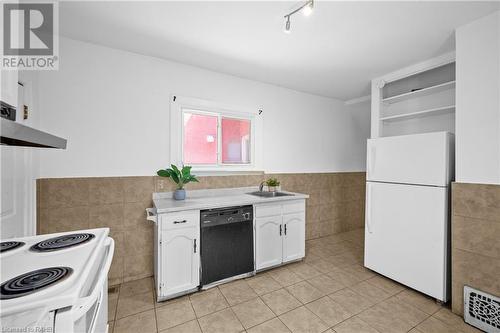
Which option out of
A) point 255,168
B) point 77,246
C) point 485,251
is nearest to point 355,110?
point 255,168

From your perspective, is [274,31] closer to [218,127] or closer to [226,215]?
[218,127]

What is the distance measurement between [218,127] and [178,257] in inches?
66.2

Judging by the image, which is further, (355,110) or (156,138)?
(355,110)

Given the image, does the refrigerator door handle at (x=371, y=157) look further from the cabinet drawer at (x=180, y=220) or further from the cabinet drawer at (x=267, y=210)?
the cabinet drawer at (x=180, y=220)

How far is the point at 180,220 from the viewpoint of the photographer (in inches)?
81.0

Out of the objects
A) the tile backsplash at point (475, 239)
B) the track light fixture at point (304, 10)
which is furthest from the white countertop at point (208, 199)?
the track light fixture at point (304, 10)

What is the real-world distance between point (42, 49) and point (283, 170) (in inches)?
123

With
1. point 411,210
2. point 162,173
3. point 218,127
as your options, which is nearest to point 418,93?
point 411,210

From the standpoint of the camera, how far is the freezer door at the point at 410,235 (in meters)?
1.99

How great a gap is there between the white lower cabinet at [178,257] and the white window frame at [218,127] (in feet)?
2.81

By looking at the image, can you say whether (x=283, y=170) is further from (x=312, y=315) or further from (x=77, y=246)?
(x=77, y=246)

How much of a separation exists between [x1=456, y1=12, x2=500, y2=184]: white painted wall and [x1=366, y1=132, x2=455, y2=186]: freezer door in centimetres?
10

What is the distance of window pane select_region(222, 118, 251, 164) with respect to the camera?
304 centimetres

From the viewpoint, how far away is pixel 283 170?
11.3ft
